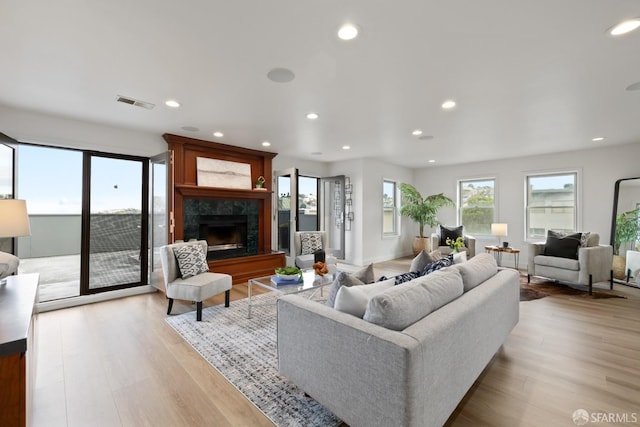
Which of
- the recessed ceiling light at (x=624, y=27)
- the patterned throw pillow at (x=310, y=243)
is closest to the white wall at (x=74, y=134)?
the patterned throw pillow at (x=310, y=243)

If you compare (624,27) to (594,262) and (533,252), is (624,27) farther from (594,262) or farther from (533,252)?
(533,252)

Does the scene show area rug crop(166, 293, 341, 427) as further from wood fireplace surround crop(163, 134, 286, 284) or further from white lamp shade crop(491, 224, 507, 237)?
white lamp shade crop(491, 224, 507, 237)

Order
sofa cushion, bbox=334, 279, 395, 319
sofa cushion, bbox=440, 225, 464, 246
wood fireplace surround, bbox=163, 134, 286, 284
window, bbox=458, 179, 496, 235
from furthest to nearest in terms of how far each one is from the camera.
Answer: window, bbox=458, 179, 496, 235 < sofa cushion, bbox=440, 225, 464, 246 < wood fireplace surround, bbox=163, 134, 286, 284 < sofa cushion, bbox=334, 279, 395, 319

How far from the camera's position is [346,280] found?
1.97 meters

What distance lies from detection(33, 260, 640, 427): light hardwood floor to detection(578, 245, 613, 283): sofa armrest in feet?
3.25

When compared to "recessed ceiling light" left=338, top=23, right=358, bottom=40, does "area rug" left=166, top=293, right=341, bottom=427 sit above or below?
below

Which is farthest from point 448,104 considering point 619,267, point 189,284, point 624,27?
point 619,267

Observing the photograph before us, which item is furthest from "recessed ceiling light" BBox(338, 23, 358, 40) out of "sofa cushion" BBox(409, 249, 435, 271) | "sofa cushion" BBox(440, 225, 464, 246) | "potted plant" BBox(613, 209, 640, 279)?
"potted plant" BBox(613, 209, 640, 279)

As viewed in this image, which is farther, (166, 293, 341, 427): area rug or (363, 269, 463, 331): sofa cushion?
(166, 293, 341, 427): area rug

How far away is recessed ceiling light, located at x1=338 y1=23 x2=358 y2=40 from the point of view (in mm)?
1883

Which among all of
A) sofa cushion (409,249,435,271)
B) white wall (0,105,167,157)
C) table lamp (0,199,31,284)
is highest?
white wall (0,105,167,157)

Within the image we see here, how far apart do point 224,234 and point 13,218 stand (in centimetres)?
328

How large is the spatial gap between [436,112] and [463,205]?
4.49 metres

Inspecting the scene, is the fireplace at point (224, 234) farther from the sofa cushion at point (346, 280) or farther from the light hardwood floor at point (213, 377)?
the sofa cushion at point (346, 280)
